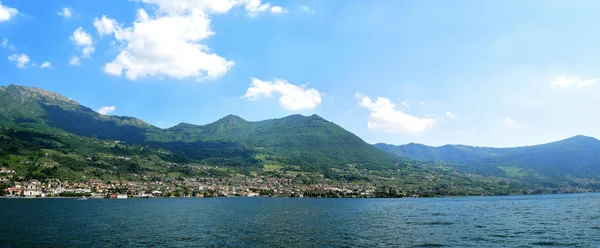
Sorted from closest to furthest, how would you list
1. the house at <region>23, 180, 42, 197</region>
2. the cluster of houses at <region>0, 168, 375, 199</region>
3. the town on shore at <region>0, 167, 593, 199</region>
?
the house at <region>23, 180, 42, 197</region>
the town on shore at <region>0, 167, 593, 199</region>
the cluster of houses at <region>0, 168, 375, 199</region>

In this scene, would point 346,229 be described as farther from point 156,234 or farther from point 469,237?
point 156,234

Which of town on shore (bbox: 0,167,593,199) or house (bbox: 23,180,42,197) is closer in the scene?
house (bbox: 23,180,42,197)

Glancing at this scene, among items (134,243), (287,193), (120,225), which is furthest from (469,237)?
(287,193)

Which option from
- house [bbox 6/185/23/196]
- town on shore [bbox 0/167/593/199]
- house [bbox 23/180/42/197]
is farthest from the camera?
town on shore [bbox 0/167/593/199]

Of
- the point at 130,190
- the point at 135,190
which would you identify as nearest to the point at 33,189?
the point at 130,190

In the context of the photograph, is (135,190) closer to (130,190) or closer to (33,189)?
(130,190)

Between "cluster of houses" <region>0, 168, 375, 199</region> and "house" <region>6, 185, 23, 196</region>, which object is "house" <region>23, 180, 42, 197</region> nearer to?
"cluster of houses" <region>0, 168, 375, 199</region>

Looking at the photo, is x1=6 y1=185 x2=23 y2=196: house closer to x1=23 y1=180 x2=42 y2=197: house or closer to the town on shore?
the town on shore

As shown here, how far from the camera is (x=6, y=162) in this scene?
549 ft

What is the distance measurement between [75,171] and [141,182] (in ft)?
105

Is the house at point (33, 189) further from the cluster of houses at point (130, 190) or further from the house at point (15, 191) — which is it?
the house at point (15, 191)

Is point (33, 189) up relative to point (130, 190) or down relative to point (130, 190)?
up

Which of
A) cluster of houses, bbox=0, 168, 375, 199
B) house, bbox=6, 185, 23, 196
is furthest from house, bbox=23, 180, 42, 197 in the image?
house, bbox=6, 185, 23, 196

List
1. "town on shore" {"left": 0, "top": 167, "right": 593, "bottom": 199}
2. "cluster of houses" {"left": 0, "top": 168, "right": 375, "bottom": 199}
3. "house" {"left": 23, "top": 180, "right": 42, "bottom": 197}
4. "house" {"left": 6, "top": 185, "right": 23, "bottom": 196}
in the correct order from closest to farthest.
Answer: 1. "house" {"left": 6, "top": 185, "right": 23, "bottom": 196}
2. "house" {"left": 23, "top": 180, "right": 42, "bottom": 197}
3. "town on shore" {"left": 0, "top": 167, "right": 593, "bottom": 199}
4. "cluster of houses" {"left": 0, "top": 168, "right": 375, "bottom": 199}
